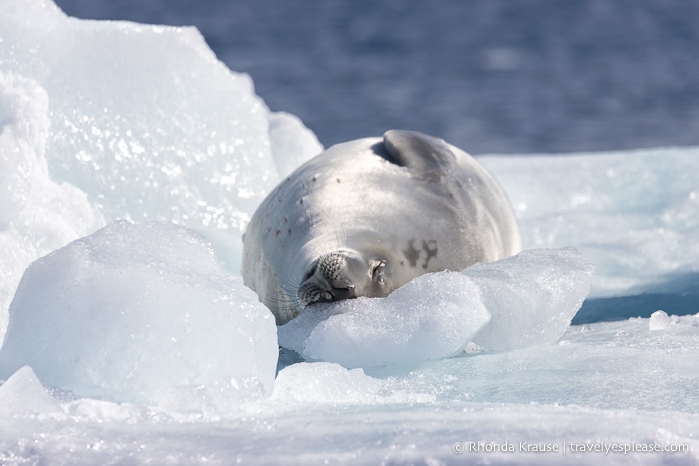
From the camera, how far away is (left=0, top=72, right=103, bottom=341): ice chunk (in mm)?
3809

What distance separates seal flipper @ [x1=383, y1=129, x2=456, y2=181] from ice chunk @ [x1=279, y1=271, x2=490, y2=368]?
988mm

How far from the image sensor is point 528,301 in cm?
349

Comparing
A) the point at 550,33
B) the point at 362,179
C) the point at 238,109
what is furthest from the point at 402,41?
the point at 362,179

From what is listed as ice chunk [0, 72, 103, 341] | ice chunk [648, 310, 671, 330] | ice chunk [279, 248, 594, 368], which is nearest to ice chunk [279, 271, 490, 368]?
ice chunk [279, 248, 594, 368]

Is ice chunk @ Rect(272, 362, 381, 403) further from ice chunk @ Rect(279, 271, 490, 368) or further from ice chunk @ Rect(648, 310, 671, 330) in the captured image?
ice chunk @ Rect(648, 310, 671, 330)

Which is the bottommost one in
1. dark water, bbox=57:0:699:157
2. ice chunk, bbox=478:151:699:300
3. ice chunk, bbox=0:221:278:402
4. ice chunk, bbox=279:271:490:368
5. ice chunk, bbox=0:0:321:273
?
dark water, bbox=57:0:699:157

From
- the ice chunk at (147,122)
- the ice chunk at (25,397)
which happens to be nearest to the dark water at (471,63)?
the ice chunk at (147,122)

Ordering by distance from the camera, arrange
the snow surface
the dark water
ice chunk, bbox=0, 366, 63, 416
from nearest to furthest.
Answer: the snow surface → ice chunk, bbox=0, 366, 63, 416 → the dark water

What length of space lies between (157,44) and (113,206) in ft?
3.37

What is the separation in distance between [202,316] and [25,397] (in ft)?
1.71

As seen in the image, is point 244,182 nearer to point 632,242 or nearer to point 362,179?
point 362,179

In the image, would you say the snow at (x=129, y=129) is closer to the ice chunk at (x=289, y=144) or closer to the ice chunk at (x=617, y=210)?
the ice chunk at (x=289, y=144)

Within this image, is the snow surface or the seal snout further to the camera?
the seal snout

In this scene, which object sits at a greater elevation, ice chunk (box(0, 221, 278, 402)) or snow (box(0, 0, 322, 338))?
ice chunk (box(0, 221, 278, 402))
